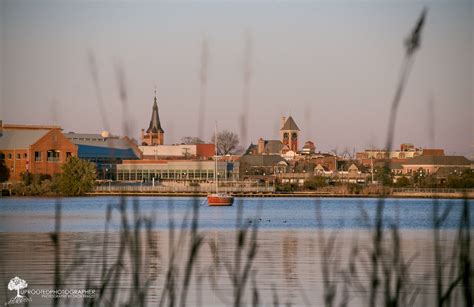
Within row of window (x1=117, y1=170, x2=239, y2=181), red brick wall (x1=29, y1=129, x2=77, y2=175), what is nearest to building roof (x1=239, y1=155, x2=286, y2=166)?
row of window (x1=117, y1=170, x2=239, y2=181)

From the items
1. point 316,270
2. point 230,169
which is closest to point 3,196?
point 230,169

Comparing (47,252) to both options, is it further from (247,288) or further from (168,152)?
(168,152)

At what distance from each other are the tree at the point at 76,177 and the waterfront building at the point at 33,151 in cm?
371

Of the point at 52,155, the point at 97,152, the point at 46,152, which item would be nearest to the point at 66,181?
the point at 52,155

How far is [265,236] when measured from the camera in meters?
34.2

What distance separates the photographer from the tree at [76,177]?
8740 centimetres

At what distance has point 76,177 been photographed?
90000mm

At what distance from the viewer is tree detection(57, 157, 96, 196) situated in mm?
87400

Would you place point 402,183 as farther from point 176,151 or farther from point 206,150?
point 176,151

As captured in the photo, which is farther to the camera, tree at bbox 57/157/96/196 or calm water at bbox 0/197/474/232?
tree at bbox 57/157/96/196

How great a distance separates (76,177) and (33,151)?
7883mm

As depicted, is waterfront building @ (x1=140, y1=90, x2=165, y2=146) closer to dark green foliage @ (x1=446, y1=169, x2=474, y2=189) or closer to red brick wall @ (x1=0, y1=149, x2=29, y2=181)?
red brick wall @ (x1=0, y1=149, x2=29, y2=181)

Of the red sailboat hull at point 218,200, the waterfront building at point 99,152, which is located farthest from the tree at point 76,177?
the red sailboat hull at point 218,200

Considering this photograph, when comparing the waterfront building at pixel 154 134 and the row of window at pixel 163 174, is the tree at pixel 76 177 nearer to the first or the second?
the row of window at pixel 163 174
